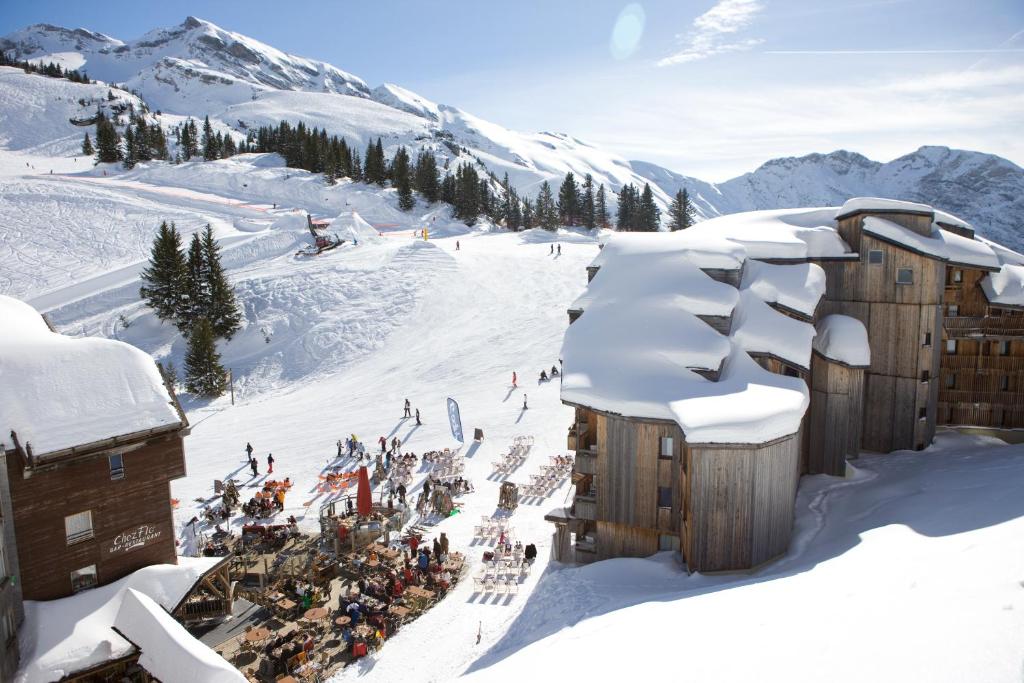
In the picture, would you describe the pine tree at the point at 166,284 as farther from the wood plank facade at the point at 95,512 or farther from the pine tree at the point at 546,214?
the pine tree at the point at 546,214

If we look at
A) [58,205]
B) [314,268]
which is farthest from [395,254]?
[58,205]

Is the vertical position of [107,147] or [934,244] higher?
[107,147]

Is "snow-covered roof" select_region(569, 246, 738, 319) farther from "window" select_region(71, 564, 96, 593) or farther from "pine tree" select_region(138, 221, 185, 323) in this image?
"pine tree" select_region(138, 221, 185, 323)

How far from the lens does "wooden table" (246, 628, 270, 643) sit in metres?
15.7

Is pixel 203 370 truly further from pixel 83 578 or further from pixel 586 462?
pixel 586 462

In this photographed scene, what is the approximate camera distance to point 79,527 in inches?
585

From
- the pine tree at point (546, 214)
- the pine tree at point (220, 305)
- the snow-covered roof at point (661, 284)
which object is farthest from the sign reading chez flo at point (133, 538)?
the pine tree at point (546, 214)

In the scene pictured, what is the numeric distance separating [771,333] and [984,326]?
9244 millimetres

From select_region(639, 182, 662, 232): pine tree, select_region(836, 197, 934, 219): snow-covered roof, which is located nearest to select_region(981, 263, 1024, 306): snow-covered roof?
select_region(836, 197, 934, 219): snow-covered roof

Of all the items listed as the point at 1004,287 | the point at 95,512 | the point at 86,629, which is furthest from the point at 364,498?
the point at 1004,287

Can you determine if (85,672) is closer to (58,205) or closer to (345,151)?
(58,205)

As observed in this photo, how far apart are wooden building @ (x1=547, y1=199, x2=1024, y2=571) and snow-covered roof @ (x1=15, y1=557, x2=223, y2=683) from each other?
9985 mm

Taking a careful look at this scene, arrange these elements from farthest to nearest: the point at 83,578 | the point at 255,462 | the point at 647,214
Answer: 1. the point at 647,214
2. the point at 255,462
3. the point at 83,578

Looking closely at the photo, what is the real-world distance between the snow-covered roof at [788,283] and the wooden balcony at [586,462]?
7.21 metres
